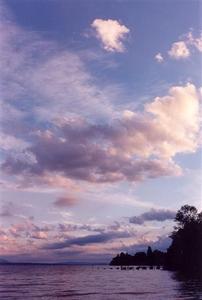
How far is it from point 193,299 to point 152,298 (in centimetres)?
524

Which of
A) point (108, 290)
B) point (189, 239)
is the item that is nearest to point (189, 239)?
point (189, 239)

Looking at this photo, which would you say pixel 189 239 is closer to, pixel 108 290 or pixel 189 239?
pixel 189 239

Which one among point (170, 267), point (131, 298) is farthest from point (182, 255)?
point (131, 298)

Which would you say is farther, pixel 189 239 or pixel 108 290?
pixel 189 239

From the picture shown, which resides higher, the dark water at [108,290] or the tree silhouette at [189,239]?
the tree silhouette at [189,239]

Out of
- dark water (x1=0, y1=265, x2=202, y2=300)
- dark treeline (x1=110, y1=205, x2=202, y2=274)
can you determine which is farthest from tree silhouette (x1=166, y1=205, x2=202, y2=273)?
dark water (x1=0, y1=265, x2=202, y2=300)

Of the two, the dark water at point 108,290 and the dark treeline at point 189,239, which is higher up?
the dark treeline at point 189,239

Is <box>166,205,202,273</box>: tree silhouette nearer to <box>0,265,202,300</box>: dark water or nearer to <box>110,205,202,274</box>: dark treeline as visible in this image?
<box>110,205,202,274</box>: dark treeline

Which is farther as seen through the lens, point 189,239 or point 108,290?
point 189,239

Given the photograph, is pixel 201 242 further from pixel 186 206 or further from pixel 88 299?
pixel 88 299

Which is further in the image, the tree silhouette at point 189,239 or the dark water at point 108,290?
the tree silhouette at point 189,239

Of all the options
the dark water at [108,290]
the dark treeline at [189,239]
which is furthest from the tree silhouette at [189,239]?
the dark water at [108,290]

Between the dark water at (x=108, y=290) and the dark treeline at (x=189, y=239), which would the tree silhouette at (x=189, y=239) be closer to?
A: the dark treeline at (x=189, y=239)

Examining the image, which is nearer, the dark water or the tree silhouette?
the dark water
